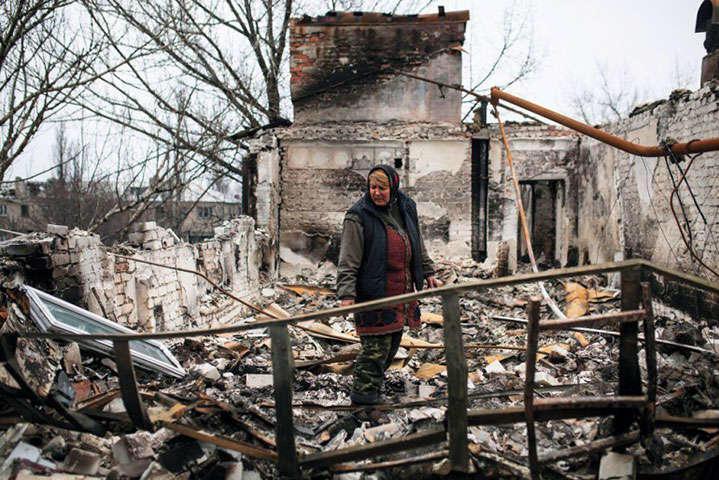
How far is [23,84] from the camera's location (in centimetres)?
677

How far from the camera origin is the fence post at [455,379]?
2164 mm

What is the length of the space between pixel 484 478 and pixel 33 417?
2267 mm

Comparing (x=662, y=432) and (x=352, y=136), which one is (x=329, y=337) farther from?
(x=352, y=136)

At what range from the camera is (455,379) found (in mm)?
2162

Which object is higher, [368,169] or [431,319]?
[368,169]

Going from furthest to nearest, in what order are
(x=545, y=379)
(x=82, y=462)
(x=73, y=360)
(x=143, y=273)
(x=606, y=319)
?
(x=143, y=273)
(x=545, y=379)
(x=73, y=360)
(x=82, y=462)
(x=606, y=319)

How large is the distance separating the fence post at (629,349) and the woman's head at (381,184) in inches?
67.0

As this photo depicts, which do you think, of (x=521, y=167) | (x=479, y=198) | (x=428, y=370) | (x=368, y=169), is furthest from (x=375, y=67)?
(x=428, y=370)

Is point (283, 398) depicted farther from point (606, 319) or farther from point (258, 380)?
point (258, 380)

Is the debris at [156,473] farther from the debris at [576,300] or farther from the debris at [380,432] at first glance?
the debris at [576,300]

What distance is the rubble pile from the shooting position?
2531 mm

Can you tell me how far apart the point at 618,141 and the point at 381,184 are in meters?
2.00

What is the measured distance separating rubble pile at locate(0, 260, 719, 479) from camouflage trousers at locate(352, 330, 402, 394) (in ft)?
0.49

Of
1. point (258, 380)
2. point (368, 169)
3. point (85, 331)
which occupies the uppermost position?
point (368, 169)
